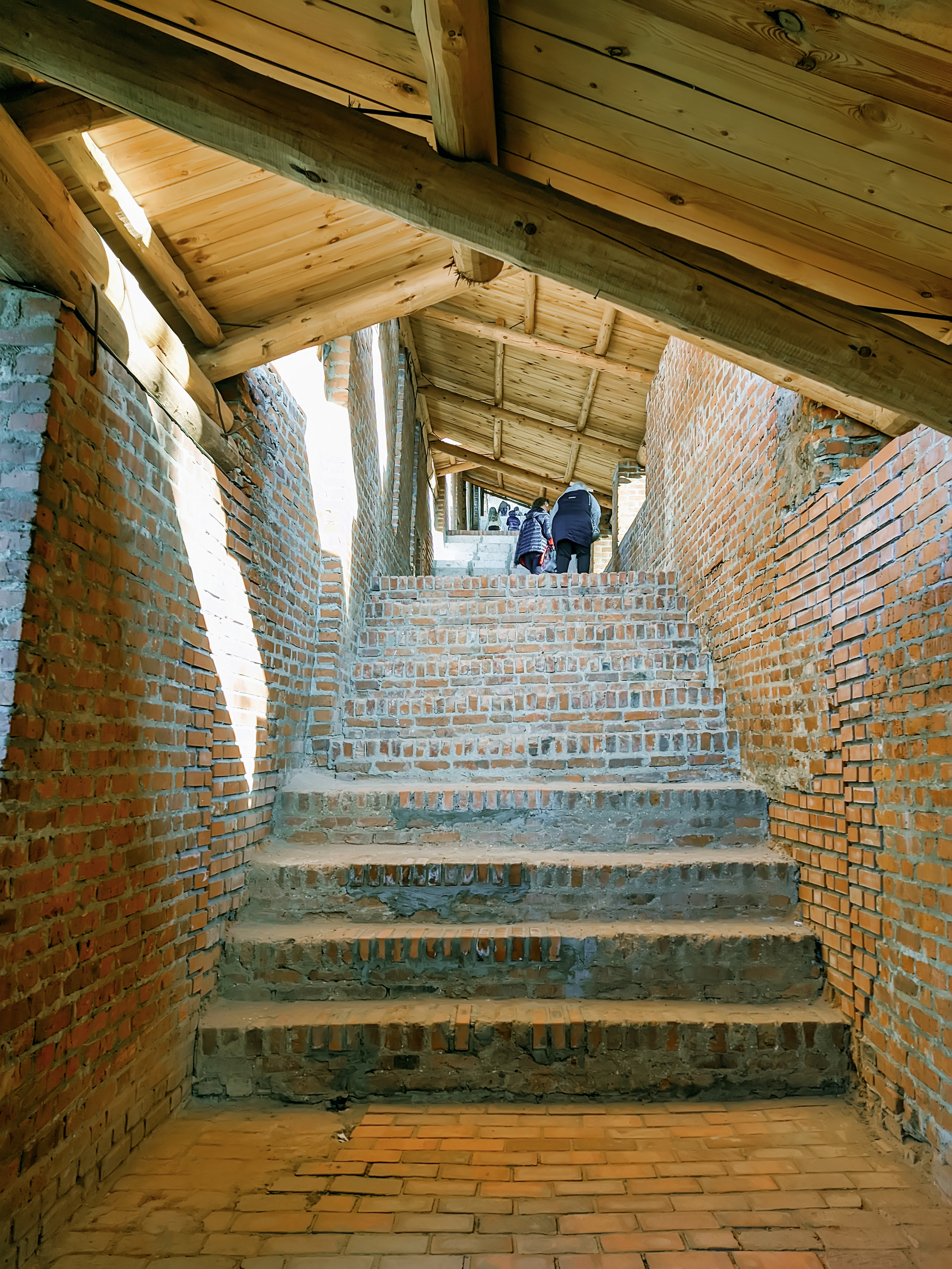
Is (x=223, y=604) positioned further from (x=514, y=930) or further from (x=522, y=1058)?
(x=522, y=1058)

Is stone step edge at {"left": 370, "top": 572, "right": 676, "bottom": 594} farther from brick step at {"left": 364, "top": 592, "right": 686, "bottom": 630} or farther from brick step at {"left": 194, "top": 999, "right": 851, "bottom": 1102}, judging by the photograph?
brick step at {"left": 194, "top": 999, "right": 851, "bottom": 1102}

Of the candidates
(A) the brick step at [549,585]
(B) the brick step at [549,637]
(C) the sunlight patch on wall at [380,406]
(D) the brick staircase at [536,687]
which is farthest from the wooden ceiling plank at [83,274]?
(C) the sunlight patch on wall at [380,406]

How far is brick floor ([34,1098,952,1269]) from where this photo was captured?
1743 millimetres

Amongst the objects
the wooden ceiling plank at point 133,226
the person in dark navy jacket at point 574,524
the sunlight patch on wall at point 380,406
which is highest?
the sunlight patch on wall at point 380,406

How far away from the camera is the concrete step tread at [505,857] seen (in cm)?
311

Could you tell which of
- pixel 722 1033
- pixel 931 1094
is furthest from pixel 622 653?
pixel 931 1094

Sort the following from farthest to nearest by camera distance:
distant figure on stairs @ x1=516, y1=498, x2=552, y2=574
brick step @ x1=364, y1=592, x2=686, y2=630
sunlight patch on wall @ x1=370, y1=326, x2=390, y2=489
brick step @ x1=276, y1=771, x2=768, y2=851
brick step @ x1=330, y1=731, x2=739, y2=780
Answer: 1. distant figure on stairs @ x1=516, y1=498, x2=552, y2=574
2. sunlight patch on wall @ x1=370, y1=326, x2=390, y2=489
3. brick step @ x1=364, y1=592, x2=686, y2=630
4. brick step @ x1=330, y1=731, x2=739, y2=780
5. brick step @ x1=276, y1=771, x2=768, y2=851

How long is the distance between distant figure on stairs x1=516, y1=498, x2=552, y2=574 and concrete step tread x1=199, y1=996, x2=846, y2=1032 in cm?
718

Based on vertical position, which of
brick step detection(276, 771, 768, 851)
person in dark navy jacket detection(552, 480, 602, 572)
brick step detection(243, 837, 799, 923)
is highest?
person in dark navy jacket detection(552, 480, 602, 572)

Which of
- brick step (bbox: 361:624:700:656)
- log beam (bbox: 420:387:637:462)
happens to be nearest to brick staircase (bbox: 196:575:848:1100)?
brick step (bbox: 361:624:700:656)

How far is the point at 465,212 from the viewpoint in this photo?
65.2 inches

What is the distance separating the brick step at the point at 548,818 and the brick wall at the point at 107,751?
1.54 ft

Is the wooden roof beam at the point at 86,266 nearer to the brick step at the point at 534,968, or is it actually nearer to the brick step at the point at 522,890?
the brick step at the point at 522,890

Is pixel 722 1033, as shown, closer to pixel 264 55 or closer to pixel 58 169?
pixel 264 55
